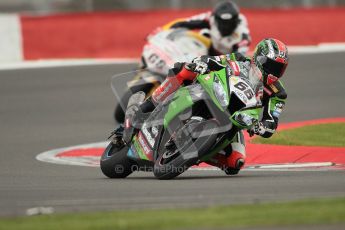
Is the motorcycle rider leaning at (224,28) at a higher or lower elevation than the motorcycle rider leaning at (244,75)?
lower

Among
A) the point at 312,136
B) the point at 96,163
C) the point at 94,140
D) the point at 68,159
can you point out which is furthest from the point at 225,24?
the point at 96,163

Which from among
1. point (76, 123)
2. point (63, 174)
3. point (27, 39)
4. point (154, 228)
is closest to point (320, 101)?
point (76, 123)

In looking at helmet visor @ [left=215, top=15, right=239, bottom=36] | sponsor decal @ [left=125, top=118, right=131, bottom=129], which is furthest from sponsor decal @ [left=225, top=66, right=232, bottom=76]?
helmet visor @ [left=215, top=15, right=239, bottom=36]

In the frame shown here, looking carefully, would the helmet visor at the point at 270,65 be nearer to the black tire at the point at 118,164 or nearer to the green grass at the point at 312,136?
the black tire at the point at 118,164

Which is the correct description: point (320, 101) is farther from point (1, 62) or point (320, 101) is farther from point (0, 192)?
point (0, 192)

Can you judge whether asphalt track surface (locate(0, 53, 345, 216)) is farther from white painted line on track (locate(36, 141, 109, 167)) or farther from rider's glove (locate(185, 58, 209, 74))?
rider's glove (locate(185, 58, 209, 74))

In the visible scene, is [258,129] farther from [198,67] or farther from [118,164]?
[118,164]

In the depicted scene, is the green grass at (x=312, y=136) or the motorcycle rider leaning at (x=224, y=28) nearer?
the green grass at (x=312, y=136)

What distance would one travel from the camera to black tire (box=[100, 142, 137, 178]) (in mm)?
12289

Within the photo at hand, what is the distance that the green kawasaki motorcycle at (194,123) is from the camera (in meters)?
11.5

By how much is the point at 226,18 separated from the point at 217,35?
0.32 m

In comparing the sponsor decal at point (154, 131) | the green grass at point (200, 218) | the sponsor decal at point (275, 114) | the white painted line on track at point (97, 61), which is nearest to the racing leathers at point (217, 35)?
the sponsor decal at point (275, 114)

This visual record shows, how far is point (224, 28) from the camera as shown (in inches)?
722

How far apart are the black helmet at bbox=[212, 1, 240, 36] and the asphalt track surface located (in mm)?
2312
